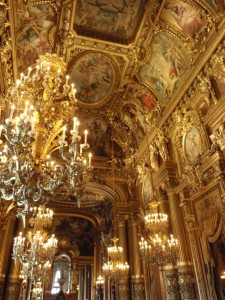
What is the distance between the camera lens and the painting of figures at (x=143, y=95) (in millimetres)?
11531

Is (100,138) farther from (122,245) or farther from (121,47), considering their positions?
(122,245)

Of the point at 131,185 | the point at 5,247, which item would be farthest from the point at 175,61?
the point at 5,247

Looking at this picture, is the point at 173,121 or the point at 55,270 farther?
the point at 55,270

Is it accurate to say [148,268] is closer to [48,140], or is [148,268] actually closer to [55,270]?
[48,140]

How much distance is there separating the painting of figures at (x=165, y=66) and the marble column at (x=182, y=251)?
155 inches

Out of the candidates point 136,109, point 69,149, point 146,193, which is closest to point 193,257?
point 146,193

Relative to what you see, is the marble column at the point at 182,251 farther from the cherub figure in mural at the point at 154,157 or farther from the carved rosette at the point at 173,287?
the cherub figure in mural at the point at 154,157

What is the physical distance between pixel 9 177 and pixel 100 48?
741 centimetres

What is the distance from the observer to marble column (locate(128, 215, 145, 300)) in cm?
1091

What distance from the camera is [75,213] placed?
1928cm

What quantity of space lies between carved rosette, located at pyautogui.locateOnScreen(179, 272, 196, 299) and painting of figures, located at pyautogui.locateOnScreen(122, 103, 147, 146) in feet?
22.2

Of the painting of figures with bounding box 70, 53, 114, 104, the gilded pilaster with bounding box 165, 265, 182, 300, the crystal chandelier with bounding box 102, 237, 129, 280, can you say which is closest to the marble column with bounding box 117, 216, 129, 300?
the crystal chandelier with bounding box 102, 237, 129, 280

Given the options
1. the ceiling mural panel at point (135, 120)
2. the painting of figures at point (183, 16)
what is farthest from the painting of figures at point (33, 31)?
the ceiling mural panel at point (135, 120)

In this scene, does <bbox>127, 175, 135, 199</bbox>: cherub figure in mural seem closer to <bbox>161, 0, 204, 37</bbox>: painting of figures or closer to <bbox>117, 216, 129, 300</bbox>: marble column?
<bbox>117, 216, 129, 300</bbox>: marble column
